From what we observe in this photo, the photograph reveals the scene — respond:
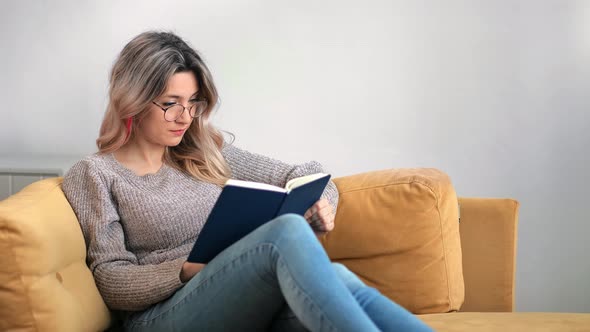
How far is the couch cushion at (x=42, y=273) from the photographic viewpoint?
1.75 m

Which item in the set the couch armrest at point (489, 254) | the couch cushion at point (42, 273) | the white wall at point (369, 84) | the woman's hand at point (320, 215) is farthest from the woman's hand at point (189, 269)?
the white wall at point (369, 84)

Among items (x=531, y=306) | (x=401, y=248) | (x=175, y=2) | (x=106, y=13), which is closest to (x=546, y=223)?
(x=531, y=306)

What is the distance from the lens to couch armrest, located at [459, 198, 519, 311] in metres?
2.45

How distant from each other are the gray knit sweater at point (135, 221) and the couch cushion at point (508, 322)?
1.53ft

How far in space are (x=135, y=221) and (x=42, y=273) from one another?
14.2 inches

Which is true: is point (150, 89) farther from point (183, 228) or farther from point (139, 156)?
point (183, 228)

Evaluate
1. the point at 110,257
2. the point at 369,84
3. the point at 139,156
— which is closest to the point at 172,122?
the point at 139,156

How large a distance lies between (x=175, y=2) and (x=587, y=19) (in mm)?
1478

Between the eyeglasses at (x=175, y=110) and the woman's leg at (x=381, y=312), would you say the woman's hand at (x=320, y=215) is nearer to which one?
the woman's leg at (x=381, y=312)

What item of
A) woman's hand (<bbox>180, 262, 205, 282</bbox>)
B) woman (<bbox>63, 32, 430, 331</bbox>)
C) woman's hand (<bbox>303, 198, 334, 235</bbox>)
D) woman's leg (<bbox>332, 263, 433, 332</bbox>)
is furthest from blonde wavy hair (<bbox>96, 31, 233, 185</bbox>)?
woman's leg (<bbox>332, 263, 433, 332</bbox>)

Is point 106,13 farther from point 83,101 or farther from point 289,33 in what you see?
point 289,33

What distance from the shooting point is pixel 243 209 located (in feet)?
5.71

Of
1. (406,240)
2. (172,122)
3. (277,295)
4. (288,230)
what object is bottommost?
(406,240)

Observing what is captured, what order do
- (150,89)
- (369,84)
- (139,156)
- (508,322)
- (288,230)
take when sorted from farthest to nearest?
(369,84) → (139,156) → (150,89) → (508,322) → (288,230)
